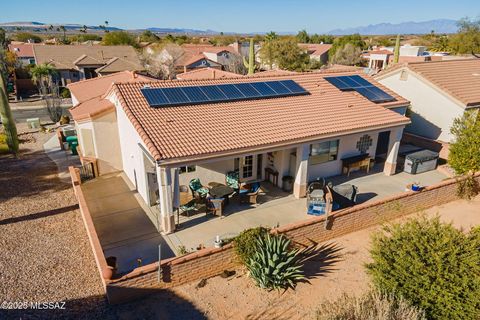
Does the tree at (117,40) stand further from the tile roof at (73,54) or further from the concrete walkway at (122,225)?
the concrete walkway at (122,225)

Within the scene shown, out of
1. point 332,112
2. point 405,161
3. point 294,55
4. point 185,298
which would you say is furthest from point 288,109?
point 294,55

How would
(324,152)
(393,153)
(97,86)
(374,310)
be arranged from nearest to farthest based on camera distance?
(374,310), (324,152), (393,153), (97,86)

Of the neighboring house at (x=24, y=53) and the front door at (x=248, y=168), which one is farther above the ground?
the neighboring house at (x=24, y=53)

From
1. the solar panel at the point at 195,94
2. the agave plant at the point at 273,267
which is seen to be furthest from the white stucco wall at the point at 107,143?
the agave plant at the point at 273,267

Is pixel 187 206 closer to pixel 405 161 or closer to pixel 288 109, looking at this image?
pixel 288 109

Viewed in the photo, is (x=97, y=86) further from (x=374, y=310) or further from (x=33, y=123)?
(x=374, y=310)

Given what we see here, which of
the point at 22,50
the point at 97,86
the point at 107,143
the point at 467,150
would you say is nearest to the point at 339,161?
the point at 467,150

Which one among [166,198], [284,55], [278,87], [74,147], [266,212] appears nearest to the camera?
[166,198]
